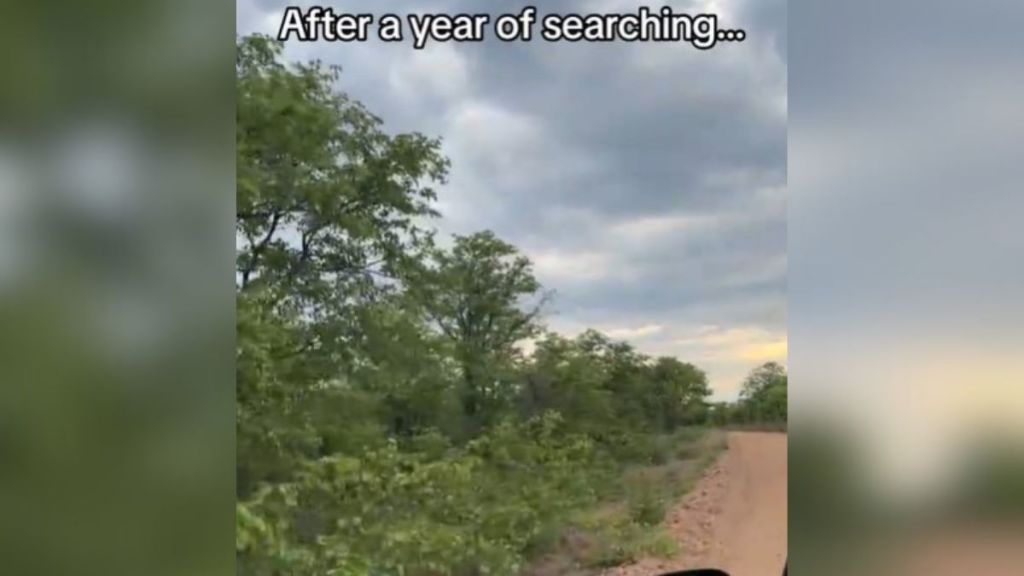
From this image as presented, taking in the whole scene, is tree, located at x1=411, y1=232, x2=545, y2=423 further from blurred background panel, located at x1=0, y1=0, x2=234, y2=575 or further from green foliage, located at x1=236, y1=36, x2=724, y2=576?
blurred background panel, located at x1=0, y1=0, x2=234, y2=575

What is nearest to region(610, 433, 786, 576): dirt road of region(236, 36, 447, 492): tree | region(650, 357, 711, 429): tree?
region(650, 357, 711, 429): tree

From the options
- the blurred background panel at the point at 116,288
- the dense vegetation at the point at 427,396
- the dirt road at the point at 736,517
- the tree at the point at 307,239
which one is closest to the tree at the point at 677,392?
the dense vegetation at the point at 427,396

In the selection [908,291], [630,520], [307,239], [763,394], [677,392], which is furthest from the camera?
[630,520]

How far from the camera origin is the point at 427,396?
8.87 ft

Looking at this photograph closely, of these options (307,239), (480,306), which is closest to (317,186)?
(307,239)

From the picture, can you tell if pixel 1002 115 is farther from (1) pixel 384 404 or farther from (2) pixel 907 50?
(1) pixel 384 404

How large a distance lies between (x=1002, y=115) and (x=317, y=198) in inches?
61.1

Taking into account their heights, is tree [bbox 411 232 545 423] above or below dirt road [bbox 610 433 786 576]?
above

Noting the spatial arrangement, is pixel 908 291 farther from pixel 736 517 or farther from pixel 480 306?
pixel 480 306

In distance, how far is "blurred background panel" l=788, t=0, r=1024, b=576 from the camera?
1.43 metres

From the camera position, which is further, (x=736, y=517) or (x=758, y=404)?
(x=736, y=517)

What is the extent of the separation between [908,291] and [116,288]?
4.12 ft

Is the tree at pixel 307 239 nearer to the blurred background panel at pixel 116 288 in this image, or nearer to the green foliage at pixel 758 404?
the blurred background panel at pixel 116 288

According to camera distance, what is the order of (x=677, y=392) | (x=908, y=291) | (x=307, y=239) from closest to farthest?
(x=908, y=291) < (x=307, y=239) < (x=677, y=392)
